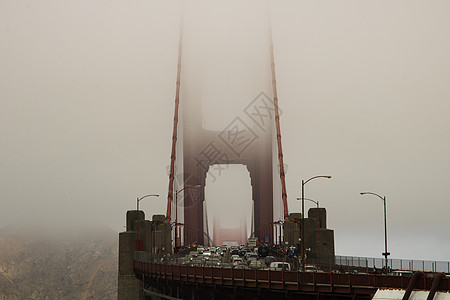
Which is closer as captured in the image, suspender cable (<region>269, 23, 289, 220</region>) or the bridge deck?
the bridge deck

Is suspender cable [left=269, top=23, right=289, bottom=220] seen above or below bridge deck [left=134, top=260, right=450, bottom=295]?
above

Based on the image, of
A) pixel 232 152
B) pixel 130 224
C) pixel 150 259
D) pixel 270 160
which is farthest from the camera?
pixel 232 152

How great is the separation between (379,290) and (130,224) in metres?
41.4

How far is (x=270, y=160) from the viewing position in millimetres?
123688

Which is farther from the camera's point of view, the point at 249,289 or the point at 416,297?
the point at 249,289

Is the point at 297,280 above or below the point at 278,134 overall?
below

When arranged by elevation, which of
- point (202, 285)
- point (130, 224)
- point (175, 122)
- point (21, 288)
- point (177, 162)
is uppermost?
point (175, 122)

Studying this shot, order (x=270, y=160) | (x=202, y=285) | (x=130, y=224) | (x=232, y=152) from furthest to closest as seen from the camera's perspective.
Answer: (x=232, y=152), (x=270, y=160), (x=130, y=224), (x=202, y=285)

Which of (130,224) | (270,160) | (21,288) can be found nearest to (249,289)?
(130,224)

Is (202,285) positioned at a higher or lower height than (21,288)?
higher

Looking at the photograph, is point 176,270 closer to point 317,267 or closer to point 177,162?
point 317,267

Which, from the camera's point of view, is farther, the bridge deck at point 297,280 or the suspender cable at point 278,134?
the suspender cable at point 278,134

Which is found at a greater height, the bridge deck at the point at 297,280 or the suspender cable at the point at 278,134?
the suspender cable at the point at 278,134

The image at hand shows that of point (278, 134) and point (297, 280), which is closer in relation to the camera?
point (297, 280)
